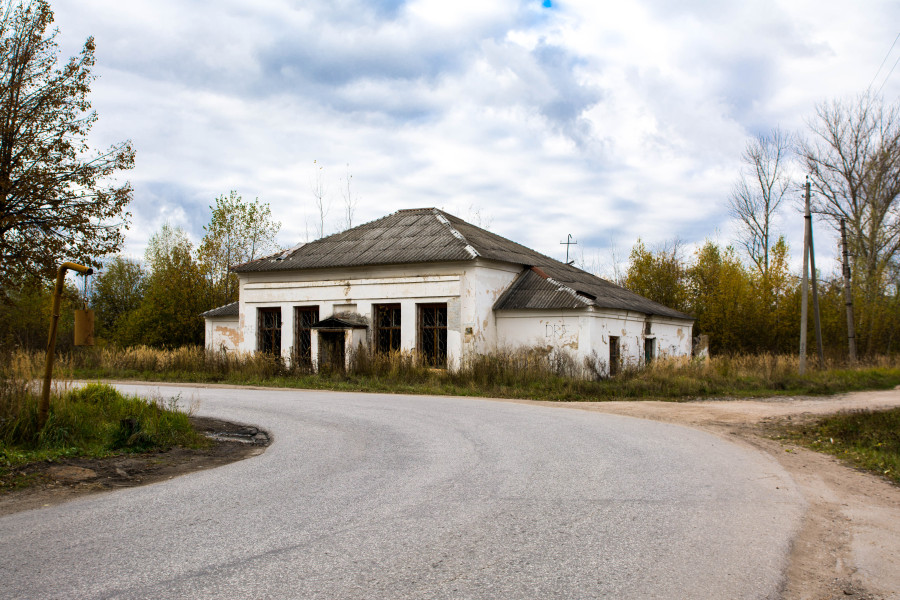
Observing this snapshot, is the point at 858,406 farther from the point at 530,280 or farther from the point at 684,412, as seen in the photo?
the point at 530,280

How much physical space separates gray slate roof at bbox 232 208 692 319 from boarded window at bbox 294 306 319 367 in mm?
1870

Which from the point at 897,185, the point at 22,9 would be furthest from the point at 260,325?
the point at 897,185

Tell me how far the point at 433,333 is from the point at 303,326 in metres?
6.28

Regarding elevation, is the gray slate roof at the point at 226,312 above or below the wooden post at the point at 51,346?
above

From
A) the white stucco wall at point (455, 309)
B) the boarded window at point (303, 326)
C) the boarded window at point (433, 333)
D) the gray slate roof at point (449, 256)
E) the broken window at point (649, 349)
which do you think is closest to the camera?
the white stucco wall at point (455, 309)

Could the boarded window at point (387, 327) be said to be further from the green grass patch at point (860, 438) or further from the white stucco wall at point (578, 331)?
the green grass patch at point (860, 438)

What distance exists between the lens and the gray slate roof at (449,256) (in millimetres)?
26984

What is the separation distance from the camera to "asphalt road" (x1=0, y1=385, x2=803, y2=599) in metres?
4.33

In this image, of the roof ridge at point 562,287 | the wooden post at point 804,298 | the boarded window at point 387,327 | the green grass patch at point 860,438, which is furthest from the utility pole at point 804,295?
the boarded window at point 387,327

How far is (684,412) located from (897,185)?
29418mm

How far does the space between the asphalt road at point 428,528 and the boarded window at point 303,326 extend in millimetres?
20483

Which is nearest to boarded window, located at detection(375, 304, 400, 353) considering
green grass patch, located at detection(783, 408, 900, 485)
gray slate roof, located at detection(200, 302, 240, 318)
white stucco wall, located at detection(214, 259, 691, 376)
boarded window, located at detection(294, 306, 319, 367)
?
white stucco wall, located at detection(214, 259, 691, 376)

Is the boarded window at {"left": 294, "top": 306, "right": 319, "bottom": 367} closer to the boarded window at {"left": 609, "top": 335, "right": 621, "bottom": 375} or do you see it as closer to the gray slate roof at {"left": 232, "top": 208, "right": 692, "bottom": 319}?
the gray slate roof at {"left": 232, "top": 208, "right": 692, "bottom": 319}

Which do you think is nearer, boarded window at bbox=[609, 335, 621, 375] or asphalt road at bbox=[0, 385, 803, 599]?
asphalt road at bbox=[0, 385, 803, 599]
